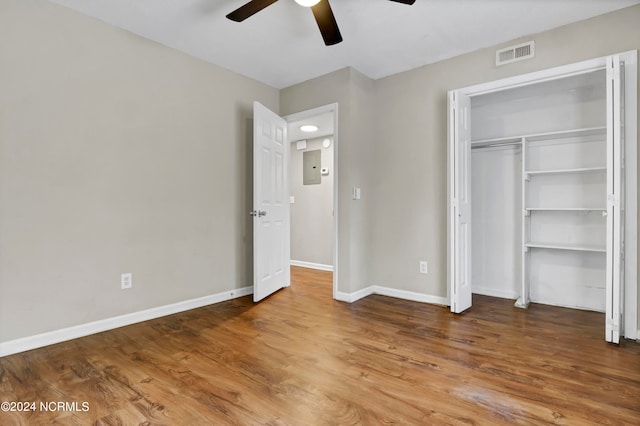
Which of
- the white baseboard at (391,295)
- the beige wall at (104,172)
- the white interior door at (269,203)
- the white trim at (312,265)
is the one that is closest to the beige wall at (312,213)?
the white trim at (312,265)

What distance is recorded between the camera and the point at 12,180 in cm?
226

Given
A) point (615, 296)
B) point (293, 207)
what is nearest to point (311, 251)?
point (293, 207)

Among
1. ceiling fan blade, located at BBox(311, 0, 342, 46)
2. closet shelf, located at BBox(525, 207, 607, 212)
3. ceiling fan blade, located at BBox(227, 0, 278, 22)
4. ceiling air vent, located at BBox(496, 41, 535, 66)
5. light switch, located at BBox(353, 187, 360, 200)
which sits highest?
ceiling air vent, located at BBox(496, 41, 535, 66)

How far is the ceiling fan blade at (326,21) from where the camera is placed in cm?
216

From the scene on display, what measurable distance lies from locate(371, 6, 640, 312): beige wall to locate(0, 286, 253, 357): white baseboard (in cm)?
184

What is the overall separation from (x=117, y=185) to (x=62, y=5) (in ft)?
4.36

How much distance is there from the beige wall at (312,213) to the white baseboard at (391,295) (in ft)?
5.47

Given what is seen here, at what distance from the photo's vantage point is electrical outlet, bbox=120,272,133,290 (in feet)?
9.19

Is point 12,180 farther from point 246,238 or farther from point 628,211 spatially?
point 628,211

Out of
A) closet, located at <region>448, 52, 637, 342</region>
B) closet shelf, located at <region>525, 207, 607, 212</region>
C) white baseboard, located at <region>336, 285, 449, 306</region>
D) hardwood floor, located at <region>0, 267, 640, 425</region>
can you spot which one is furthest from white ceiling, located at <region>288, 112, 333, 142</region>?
hardwood floor, located at <region>0, 267, 640, 425</region>

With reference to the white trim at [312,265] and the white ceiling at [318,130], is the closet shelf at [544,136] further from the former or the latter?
the white trim at [312,265]

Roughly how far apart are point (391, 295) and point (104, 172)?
296 cm

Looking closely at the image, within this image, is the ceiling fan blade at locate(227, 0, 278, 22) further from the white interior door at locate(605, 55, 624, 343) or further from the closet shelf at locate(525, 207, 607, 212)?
the closet shelf at locate(525, 207, 607, 212)

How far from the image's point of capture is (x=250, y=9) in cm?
221
